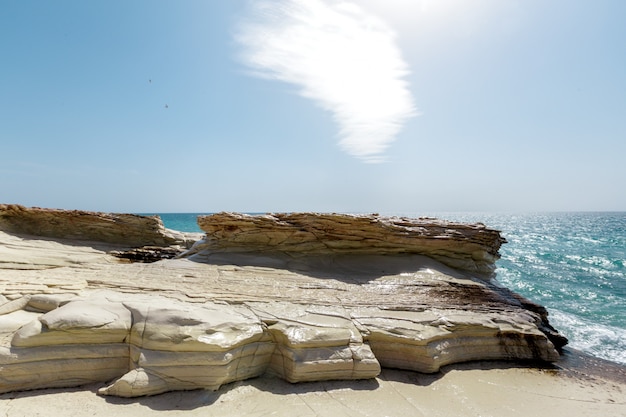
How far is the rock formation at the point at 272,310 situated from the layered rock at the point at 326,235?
0.13 ft

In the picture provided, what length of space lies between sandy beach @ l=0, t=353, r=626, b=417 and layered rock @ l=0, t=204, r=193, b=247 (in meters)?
12.9

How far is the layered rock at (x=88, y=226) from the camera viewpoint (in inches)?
586

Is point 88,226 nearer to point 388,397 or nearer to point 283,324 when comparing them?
point 283,324

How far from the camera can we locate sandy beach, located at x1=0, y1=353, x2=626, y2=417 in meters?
4.58

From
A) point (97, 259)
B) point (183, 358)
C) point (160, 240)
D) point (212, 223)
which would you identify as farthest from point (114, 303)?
point (160, 240)

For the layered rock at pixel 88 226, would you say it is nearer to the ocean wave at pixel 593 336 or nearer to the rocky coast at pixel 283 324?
the rocky coast at pixel 283 324

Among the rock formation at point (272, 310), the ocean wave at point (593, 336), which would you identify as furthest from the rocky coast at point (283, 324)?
the ocean wave at point (593, 336)

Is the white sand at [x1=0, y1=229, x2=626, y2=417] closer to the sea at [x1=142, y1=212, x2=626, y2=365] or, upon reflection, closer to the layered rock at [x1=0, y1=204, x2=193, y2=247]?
the sea at [x1=142, y1=212, x2=626, y2=365]

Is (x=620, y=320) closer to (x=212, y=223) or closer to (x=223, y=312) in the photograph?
(x=223, y=312)

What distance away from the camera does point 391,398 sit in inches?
212

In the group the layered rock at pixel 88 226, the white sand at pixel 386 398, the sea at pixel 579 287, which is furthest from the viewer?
the layered rock at pixel 88 226

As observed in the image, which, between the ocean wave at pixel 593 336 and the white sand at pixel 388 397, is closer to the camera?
the white sand at pixel 388 397

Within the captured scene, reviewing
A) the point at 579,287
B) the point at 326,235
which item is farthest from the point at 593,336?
the point at 326,235

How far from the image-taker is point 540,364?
24.5 ft
